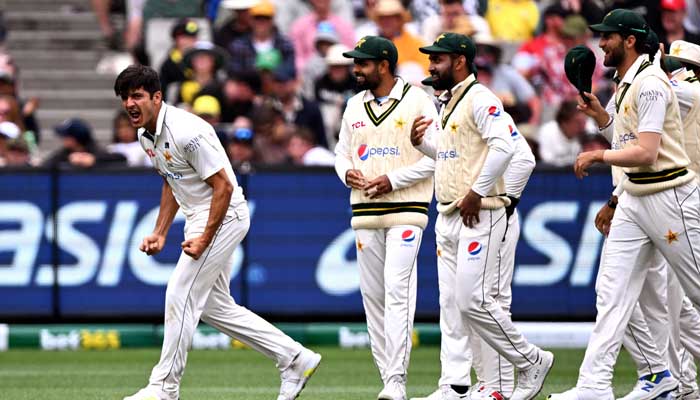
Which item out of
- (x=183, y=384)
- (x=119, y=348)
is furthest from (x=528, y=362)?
(x=119, y=348)

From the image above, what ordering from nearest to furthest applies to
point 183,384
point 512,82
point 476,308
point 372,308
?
point 476,308, point 372,308, point 183,384, point 512,82

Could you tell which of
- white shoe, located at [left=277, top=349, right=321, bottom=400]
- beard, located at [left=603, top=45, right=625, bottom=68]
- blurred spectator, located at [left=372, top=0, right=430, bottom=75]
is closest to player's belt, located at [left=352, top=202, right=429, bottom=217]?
white shoe, located at [left=277, top=349, right=321, bottom=400]

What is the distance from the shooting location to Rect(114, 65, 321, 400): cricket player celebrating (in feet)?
31.7

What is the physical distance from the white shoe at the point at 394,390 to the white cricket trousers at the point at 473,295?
343 millimetres

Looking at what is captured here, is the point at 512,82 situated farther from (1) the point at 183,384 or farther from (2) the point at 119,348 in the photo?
(1) the point at 183,384

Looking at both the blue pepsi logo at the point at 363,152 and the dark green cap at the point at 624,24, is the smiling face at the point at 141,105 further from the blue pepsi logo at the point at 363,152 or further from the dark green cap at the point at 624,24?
the dark green cap at the point at 624,24

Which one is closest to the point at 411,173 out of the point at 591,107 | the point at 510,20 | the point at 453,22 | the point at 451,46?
the point at 451,46

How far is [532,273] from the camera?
50.6 ft

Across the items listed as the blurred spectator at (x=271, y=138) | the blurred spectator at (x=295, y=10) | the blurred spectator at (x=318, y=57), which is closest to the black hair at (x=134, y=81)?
the blurred spectator at (x=271, y=138)

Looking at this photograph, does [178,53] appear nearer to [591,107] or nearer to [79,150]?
[79,150]

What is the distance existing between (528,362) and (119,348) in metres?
6.49

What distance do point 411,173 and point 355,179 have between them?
16.1 inches

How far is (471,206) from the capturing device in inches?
386

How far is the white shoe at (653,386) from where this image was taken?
10000 mm
